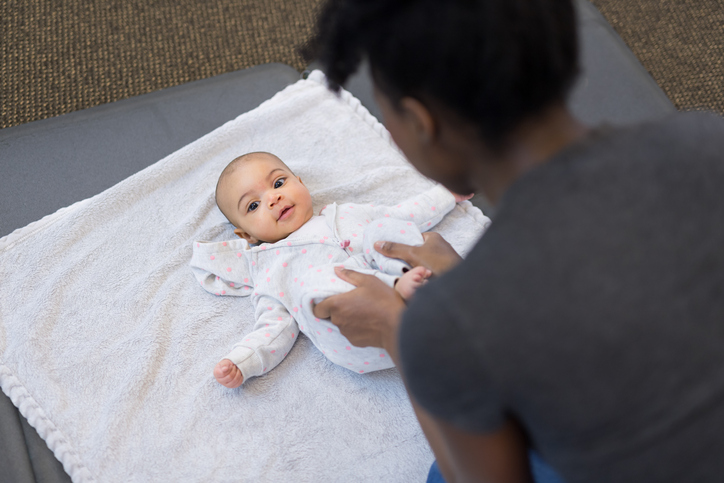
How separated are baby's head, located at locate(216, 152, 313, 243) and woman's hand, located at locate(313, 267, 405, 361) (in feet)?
1.03

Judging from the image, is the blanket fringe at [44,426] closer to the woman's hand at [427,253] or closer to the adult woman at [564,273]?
the woman's hand at [427,253]

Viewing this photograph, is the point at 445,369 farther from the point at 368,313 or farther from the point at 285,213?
the point at 285,213

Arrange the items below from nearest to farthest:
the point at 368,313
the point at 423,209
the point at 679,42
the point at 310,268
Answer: the point at 368,313 < the point at 310,268 < the point at 423,209 < the point at 679,42

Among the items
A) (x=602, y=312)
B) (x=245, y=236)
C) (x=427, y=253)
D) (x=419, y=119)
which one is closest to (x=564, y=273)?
(x=602, y=312)

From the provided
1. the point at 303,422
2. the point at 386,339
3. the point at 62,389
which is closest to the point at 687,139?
the point at 386,339

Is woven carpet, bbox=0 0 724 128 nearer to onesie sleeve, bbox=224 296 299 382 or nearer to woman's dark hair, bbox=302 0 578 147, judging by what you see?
onesie sleeve, bbox=224 296 299 382

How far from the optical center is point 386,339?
94 centimetres

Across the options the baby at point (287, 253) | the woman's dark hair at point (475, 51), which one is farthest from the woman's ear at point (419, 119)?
the baby at point (287, 253)

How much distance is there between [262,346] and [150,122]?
2.50 ft

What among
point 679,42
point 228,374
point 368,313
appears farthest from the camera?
point 679,42

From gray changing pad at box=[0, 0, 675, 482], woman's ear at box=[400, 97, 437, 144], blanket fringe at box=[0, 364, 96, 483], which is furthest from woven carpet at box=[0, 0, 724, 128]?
woman's ear at box=[400, 97, 437, 144]

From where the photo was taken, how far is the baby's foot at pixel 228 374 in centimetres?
109

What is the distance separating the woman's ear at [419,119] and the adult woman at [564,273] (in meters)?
0.01

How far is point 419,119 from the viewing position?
566mm
